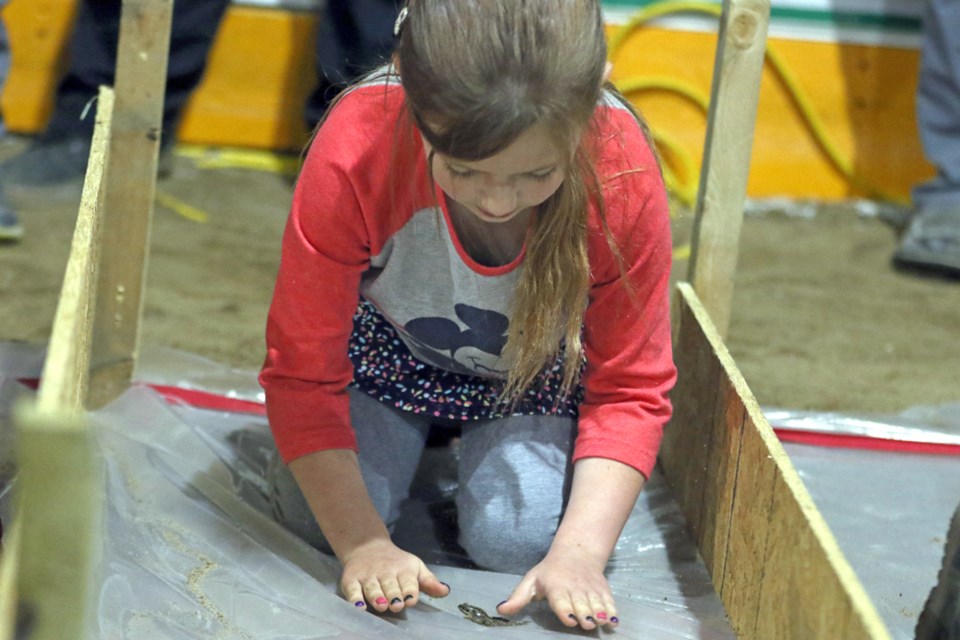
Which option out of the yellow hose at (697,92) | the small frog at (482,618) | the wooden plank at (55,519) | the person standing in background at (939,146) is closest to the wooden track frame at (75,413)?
the wooden plank at (55,519)

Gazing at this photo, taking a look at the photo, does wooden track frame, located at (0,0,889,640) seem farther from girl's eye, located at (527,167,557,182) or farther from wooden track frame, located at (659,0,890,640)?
girl's eye, located at (527,167,557,182)

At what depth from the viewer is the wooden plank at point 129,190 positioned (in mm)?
1278

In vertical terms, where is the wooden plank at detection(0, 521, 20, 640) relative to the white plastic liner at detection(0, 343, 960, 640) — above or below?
above

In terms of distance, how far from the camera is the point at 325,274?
1.08m

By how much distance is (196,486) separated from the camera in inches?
48.0

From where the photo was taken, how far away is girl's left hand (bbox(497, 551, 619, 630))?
1.01 m

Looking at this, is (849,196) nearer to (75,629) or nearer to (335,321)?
(335,321)

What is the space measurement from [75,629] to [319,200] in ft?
1.61

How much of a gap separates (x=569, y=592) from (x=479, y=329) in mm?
279

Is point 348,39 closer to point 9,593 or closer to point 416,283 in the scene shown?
point 416,283

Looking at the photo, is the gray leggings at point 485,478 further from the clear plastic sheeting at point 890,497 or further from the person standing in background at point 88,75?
the person standing in background at point 88,75

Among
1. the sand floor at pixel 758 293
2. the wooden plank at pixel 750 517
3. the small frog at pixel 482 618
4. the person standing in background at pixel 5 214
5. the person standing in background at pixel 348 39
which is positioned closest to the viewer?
the wooden plank at pixel 750 517

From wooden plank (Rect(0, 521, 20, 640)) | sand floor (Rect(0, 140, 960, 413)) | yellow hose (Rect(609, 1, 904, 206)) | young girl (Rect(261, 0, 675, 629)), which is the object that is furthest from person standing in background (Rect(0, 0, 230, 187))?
wooden plank (Rect(0, 521, 20, 640))

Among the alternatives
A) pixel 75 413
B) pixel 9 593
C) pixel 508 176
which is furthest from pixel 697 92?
pixel 9 593
